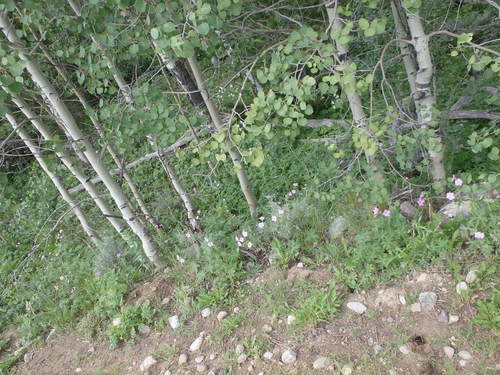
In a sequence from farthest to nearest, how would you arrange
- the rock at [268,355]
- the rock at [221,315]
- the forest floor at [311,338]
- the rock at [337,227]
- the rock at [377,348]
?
the rock at [337,227] < the rock at [221,315] < the rock at [268,355] < the rock at [377,348] < the forest floor at [311,338]

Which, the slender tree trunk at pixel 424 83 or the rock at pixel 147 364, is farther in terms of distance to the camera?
the rock at pixel 147 364

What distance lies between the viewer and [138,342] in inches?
119

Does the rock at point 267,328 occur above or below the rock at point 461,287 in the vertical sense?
below

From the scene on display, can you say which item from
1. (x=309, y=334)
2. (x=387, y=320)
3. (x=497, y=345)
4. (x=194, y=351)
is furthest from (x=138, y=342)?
(x=497, y=345)

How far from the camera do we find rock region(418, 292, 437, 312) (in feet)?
7.64

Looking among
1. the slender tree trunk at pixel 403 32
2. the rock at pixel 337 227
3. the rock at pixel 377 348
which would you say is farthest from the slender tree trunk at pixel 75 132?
the slender tree trunk at pixel 403 32

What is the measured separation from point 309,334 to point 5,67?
2755mm

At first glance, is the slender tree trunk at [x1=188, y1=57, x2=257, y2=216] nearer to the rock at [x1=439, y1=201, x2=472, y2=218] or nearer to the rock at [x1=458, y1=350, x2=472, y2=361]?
the rock at [x1=439, y1=201, x2=472, y2=218]

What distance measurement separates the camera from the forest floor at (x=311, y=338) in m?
2.11

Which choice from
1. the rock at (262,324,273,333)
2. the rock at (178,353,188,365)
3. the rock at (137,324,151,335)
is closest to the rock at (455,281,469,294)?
the rock at (262,324,273,333)

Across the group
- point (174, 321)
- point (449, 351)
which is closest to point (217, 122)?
point (174, 321)

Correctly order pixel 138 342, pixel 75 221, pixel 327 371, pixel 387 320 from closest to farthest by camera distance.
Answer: pixel 327 371, pixel 387 320, pixel 138 342, pixel 75 221

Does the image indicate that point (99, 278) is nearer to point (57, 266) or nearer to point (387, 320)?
point (57, 266)

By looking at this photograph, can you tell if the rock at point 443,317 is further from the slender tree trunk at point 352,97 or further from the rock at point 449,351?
the slender tree trunk at point 352,97
